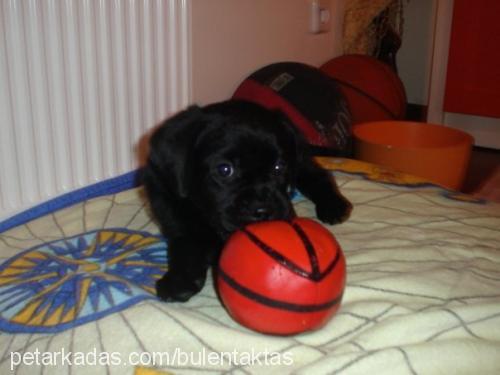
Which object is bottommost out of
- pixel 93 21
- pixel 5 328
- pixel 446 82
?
pixel 5 328

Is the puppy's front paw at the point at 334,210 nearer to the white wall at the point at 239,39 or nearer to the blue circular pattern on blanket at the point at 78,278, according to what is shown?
the blue circular pattern on blanket at the point at 78,278

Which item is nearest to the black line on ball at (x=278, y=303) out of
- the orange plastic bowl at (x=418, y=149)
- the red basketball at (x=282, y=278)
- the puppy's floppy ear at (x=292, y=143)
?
the red basketball at (x=282, y=278)

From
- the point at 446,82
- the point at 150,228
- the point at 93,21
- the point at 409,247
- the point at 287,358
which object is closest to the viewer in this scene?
the point at 287,358

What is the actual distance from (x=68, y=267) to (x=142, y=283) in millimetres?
200

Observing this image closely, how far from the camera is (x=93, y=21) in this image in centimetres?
162

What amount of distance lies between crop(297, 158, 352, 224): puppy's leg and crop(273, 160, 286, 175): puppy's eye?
9.4 inches

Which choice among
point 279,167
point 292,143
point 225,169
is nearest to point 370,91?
point 292,143

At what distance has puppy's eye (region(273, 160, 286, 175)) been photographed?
128 cm

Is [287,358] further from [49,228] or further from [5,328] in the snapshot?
[49,228]

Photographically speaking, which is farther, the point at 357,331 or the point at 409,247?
the point at 409,247

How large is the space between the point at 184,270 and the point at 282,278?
321mm

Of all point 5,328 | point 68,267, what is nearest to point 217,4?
point 68,267

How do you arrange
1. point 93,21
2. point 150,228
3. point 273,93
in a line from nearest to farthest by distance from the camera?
point 150,228
point 93,21
point 273,93

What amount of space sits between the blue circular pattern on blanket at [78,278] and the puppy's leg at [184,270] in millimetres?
42
